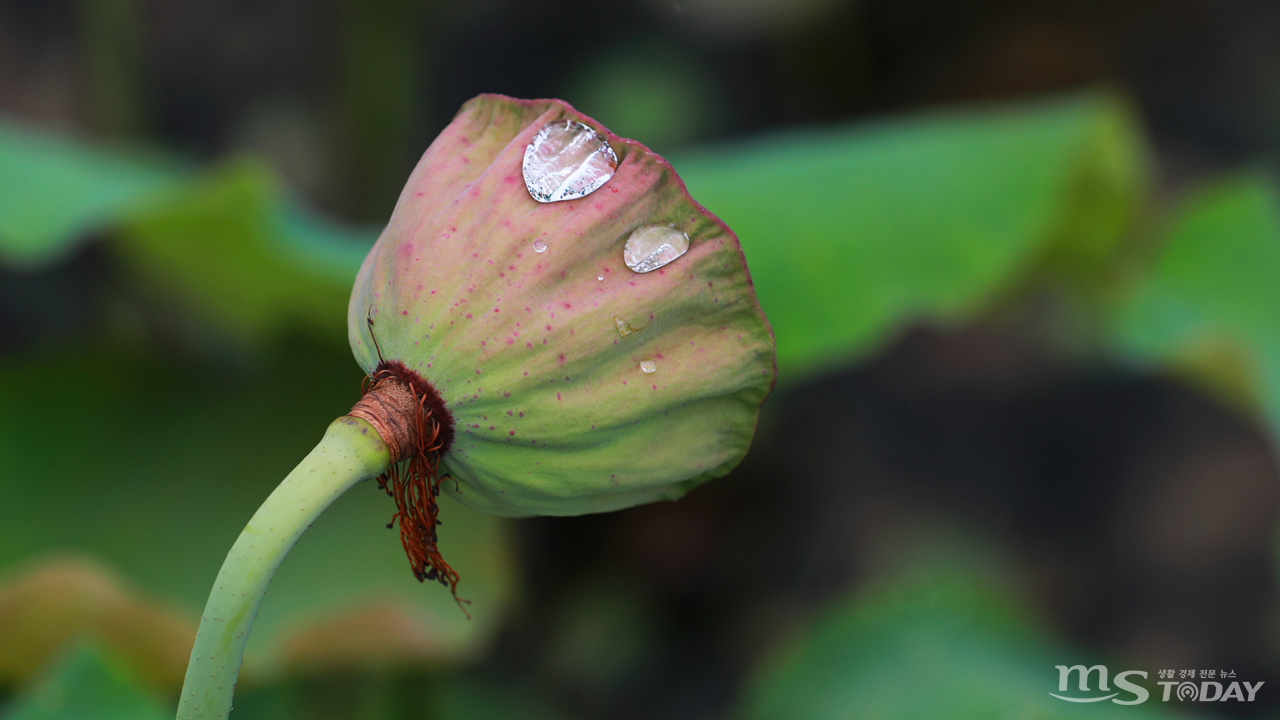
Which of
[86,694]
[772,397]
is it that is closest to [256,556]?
[86,694]

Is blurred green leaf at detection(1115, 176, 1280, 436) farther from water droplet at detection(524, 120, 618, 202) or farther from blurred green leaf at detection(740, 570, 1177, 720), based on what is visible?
water droplet at detection(524, 120, 618, 202)

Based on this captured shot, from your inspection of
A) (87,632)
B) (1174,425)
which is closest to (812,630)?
(87,632)

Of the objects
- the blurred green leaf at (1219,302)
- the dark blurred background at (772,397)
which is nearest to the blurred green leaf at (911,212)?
the blurred green leaf at (1219,302)

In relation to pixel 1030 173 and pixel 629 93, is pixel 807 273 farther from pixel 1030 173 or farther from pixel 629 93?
pixel 629 93

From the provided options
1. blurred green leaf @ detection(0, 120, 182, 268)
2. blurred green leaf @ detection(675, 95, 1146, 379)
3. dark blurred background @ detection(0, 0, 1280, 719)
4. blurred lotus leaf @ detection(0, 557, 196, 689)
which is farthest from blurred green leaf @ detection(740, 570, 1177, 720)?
blurred green leaf @ detection(0, 120, 182, 268)

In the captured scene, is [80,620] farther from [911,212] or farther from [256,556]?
[911,212]
